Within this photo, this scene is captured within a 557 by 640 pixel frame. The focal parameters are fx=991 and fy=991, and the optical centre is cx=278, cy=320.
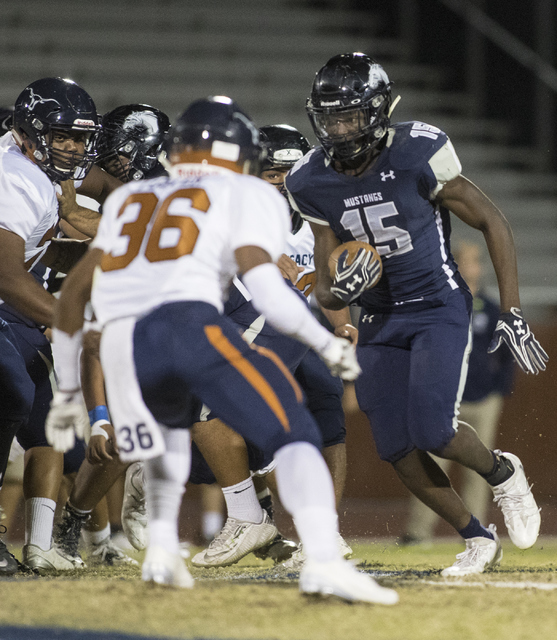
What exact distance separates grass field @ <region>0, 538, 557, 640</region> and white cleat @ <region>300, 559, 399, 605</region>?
3 centimetres

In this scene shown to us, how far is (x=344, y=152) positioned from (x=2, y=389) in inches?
65.5

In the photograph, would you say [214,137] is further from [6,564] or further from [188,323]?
[6,564]

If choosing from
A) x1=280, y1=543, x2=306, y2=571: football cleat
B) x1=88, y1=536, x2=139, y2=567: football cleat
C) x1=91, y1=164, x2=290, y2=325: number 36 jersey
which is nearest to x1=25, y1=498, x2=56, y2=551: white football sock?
x1=88, y1=536, x2=139, y2=567: football cleat

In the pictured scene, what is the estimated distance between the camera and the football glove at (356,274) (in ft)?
12.2

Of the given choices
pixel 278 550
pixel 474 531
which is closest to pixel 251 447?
pixel 278 550

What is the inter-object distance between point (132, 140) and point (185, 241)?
226cm

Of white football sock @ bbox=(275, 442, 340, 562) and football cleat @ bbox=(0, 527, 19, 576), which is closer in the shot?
white football sock @ bbox=(275, 442, 340, 562)

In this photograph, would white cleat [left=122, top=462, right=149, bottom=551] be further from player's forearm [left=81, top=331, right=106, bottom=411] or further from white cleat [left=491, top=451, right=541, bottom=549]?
white cleat [left=491, top=451, right=541, bottom=549]

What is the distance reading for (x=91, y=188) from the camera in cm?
494

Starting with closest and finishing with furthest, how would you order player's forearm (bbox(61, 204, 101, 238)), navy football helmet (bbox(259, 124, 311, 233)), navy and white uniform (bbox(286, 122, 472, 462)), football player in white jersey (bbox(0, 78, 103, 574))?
navy and white uniform (bbox(286, 122, 472, 462)) < football player in white jersey (bbox(0, 78, 103, 574)) < player's forearm (bbox(61, 204, 101, 238)) < navy football helmet (bbox(259, 124, 311, 233))

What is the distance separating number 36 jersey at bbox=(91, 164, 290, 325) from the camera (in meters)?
2.89

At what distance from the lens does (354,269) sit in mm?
3723

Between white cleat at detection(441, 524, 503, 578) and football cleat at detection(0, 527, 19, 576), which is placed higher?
white cleat at detection(441, 524, 503, 578)

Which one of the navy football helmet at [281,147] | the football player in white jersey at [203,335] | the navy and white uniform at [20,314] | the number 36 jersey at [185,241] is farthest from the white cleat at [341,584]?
the navy football helmet at [281,147]
